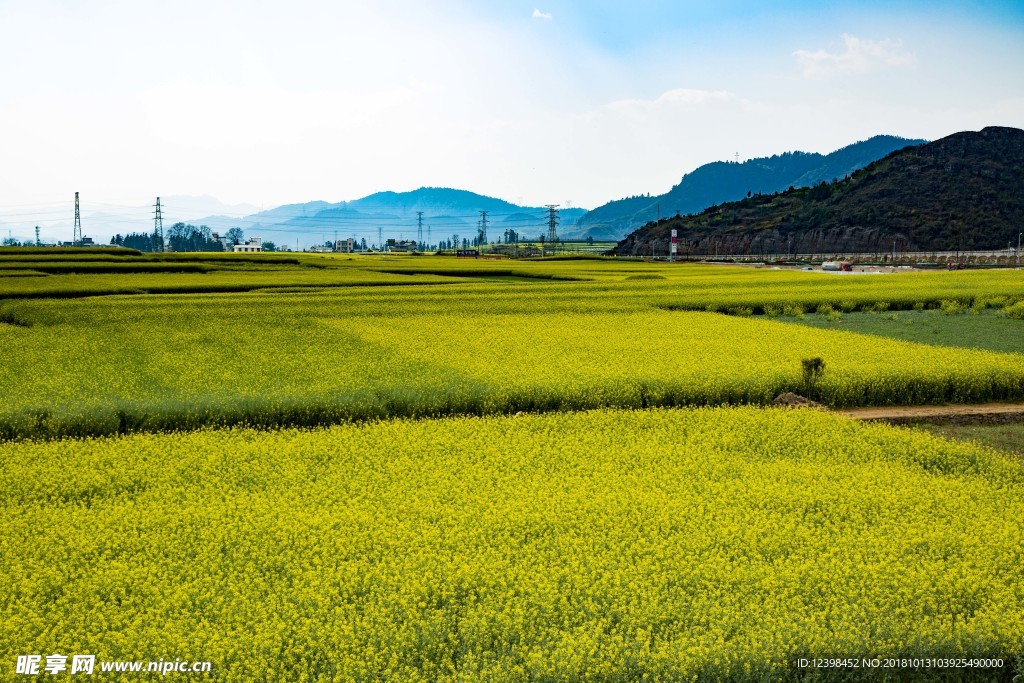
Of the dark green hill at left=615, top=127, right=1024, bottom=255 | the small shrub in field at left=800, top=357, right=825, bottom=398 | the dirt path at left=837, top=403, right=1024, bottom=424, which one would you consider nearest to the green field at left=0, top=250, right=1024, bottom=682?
the small shrub in field at left=800, top=357, right=825, bottom=398

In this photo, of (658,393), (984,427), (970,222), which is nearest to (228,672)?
(658,393)

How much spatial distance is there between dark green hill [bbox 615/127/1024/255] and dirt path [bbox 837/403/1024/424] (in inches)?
4326

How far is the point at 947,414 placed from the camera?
15.2m

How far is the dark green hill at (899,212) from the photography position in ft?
389

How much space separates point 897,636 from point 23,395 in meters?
14.4

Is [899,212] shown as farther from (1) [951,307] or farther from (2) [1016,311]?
(2) [1016,311]

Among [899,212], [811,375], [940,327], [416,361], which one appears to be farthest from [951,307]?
[899,212]

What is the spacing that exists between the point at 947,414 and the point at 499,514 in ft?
37.7

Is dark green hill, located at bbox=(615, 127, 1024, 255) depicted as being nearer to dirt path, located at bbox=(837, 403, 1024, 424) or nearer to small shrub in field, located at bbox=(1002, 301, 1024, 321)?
small shrub in field, located at bbox=(1002, 301, 1024, 321)

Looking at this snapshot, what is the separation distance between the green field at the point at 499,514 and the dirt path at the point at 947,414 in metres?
0.57

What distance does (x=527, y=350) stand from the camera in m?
19.8

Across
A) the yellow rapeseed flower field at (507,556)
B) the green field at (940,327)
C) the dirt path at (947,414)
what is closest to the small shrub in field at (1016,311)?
the green field at (940,327)

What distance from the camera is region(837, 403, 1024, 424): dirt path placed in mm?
14961

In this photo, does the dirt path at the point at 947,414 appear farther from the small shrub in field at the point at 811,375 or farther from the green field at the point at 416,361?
the small shrub in field at the point at 811,375
